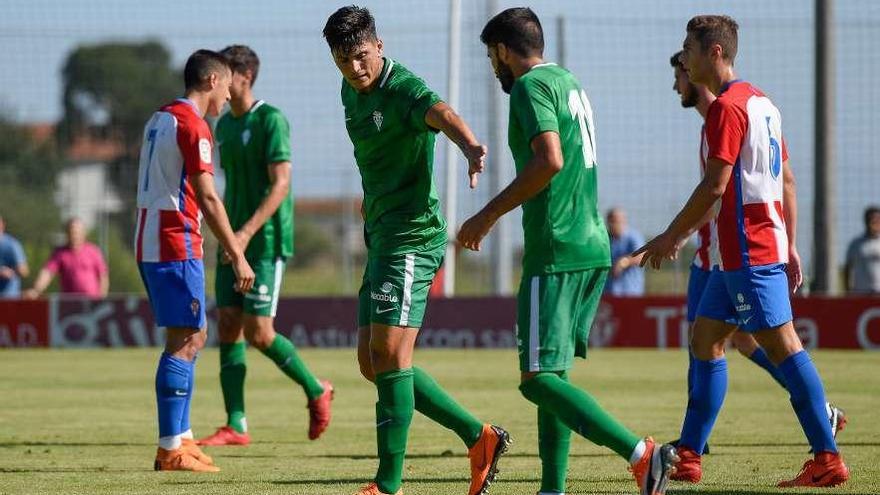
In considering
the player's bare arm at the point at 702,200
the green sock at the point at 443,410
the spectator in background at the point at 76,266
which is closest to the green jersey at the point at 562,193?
the player's bare arm at the point at 702,200

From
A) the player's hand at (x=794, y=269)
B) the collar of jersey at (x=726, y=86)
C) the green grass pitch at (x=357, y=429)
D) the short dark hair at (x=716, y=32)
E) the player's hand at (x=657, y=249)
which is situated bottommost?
the green grass pitch at (x=357, y=429)

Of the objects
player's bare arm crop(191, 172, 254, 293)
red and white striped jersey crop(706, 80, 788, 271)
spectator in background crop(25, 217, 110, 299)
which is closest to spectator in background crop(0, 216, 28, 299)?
spectator in background crop(25, 217, 110, 299)

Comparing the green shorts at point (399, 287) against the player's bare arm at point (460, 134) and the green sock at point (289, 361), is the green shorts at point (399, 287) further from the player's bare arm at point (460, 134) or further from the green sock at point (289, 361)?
the green sock at point (289, 361)

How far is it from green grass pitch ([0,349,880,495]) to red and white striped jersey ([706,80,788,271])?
1.15 meters

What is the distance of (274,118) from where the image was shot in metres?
9.61

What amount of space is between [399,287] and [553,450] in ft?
3.40

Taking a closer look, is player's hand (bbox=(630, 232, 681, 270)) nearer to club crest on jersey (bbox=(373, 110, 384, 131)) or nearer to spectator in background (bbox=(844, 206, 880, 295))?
club crest on jersey (bbox=(373, 110, 384, 131))

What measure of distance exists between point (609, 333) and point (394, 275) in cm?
1279

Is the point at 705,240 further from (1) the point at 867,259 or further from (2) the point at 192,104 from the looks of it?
(1) the point at 867,259

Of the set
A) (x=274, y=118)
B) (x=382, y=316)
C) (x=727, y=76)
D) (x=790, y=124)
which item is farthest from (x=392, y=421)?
(x=790, y=124)

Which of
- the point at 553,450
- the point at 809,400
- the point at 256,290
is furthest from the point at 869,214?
the point at 553,450

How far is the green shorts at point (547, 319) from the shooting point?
607 centimetres

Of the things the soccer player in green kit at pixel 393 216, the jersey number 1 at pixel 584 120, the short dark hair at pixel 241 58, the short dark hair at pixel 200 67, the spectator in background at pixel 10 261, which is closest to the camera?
the jersey number 1 at pixel 584 120

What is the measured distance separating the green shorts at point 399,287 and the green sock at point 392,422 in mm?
255
